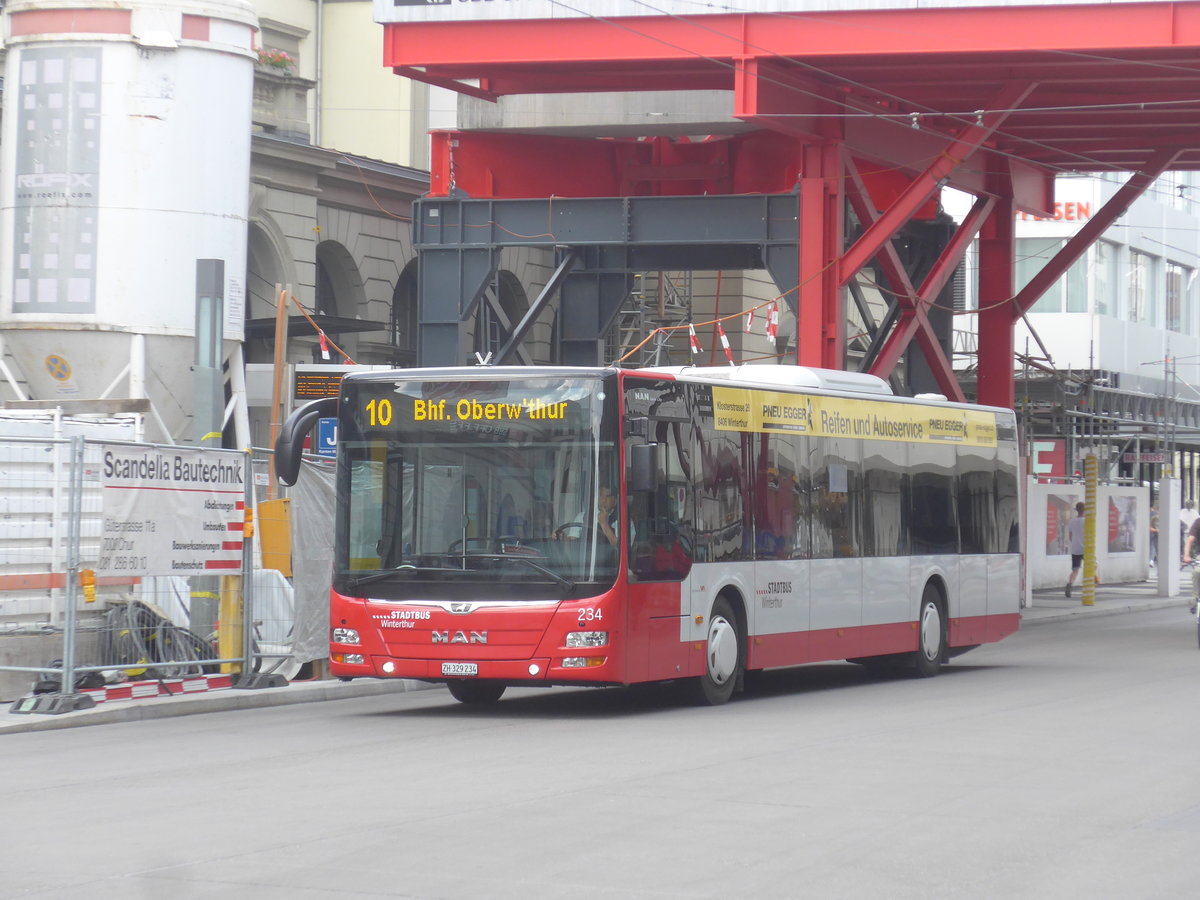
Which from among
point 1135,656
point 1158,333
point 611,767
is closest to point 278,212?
→ point 1135,656

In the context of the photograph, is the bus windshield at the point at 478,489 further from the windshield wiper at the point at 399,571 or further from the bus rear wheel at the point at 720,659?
the bus rear wheel at the point at 720,659

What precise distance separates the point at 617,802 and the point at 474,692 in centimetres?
672

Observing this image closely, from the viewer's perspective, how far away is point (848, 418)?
60.9ft

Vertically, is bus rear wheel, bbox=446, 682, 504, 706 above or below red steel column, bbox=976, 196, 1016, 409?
below

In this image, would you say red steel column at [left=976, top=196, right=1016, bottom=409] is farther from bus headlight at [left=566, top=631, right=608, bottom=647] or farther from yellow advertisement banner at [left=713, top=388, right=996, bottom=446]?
bus headlight at [left=566, top=631, right=608, bottom=647]

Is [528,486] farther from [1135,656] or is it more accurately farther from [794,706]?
[1135,656]

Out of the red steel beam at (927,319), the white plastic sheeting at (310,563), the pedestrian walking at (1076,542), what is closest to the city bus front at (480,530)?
the white plastic sheeting at (310,563)

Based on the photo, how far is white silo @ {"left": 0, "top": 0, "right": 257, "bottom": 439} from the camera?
25562 millimetres

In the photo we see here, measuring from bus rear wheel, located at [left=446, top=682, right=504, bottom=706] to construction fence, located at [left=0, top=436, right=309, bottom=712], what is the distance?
2.11 metres

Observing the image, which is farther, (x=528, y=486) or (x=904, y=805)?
(x=528, y=486)

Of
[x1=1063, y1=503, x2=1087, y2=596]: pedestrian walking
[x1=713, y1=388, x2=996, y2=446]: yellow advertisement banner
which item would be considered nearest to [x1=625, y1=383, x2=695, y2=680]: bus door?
[x1=713, y1=388, x2=996, y2=446]: yellow advertisement banner

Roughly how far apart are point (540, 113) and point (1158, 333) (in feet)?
124

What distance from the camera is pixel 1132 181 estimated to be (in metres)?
35.3

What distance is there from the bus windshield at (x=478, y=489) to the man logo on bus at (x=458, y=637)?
29 cm
